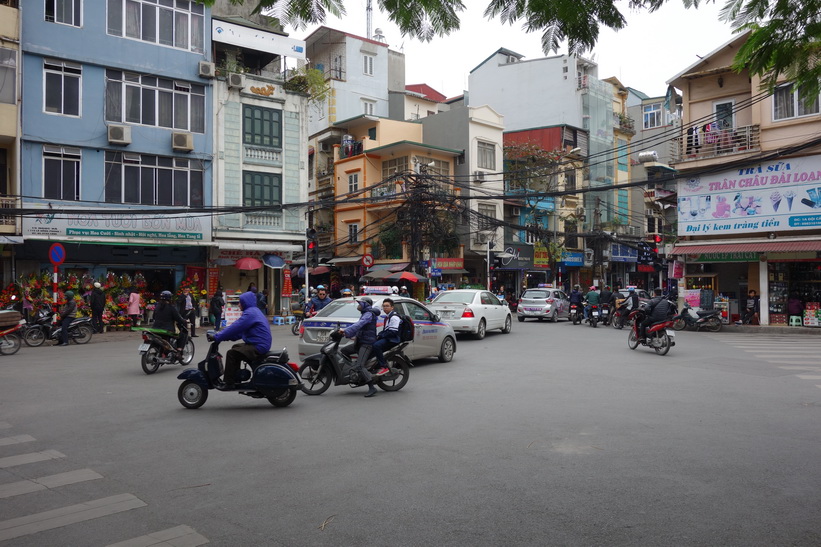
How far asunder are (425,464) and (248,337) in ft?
11.7

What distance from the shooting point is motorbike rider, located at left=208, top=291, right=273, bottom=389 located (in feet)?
27.3

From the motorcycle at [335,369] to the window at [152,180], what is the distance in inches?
695

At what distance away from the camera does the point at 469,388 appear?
34.0ft

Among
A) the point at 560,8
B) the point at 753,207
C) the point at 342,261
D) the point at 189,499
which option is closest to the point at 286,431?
the point at 189,499

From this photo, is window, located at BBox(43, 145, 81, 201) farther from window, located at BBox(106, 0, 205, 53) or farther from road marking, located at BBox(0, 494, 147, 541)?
road marking, located at BBox(0, 494, 147, 541)

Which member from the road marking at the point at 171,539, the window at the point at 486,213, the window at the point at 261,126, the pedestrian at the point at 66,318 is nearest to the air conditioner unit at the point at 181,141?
the window at the point at 261,126

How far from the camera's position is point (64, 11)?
22.9 metres

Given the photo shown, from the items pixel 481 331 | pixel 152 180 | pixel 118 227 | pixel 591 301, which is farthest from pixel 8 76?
pixel 591 301

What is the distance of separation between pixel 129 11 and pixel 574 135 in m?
30.3

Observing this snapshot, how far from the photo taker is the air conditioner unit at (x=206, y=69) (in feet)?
84.4

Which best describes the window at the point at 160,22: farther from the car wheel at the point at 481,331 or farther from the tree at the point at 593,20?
the tree at the point at 593,20

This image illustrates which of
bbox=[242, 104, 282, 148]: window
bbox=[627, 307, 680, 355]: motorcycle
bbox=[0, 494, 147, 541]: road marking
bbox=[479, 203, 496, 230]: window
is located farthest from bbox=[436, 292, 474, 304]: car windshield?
bbox=[479, 203, 496, 230]: window

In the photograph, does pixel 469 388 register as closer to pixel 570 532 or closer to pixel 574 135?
pixel 570 532

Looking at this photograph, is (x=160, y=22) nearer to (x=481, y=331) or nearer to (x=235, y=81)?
(x=235, y=81)
